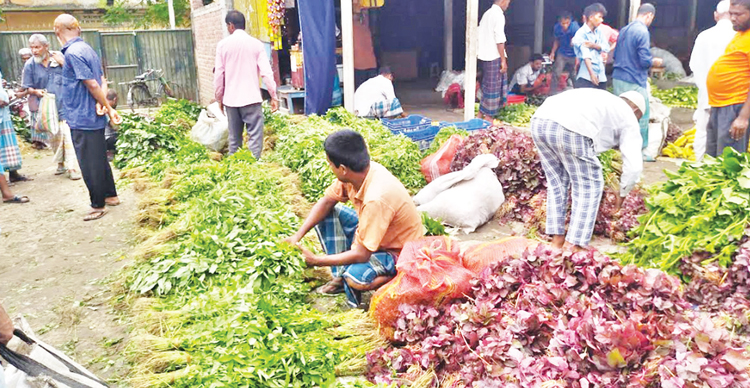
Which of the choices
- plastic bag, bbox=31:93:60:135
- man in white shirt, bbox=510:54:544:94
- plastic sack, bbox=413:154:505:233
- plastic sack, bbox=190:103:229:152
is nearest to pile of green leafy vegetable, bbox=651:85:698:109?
man in white shirt, bbox=510:54:544:94

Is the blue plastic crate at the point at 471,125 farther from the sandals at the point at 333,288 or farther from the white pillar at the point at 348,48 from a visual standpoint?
the sandals at the point at 333,288

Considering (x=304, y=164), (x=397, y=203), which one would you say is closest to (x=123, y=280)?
(x=397, y=203)

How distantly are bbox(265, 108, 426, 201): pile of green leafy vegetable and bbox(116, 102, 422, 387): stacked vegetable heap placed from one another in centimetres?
2

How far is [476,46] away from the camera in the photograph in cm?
865

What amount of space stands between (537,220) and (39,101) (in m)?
7.04

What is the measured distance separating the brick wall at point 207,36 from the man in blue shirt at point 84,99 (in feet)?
20.5

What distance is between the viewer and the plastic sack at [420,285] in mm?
3064

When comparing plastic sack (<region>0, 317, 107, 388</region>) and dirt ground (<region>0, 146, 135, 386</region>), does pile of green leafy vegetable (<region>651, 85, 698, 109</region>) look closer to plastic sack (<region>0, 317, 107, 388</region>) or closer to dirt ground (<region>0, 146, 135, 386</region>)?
dirt ground (<region>0, 146, 135, 386</region>)

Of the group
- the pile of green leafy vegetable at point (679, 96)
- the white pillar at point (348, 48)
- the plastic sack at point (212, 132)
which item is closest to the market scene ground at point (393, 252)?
the plastic sack at point (212, 132)

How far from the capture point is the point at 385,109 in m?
8.20

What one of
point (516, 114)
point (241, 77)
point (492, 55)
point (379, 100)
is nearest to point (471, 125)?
point (379, 100)

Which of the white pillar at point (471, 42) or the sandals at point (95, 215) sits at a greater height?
the white pillar at point (471, 42)

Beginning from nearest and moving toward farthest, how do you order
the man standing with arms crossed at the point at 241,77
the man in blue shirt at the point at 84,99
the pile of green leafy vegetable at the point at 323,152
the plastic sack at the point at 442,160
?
the man in blue shirt at the point at 84,99 → the pile of green leafy vegetable at the point at 323,152 → the plastic sack at the point at 442,160 → the man standing with arms crossed at the point at 241,77

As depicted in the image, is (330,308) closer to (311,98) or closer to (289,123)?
(289,123)
